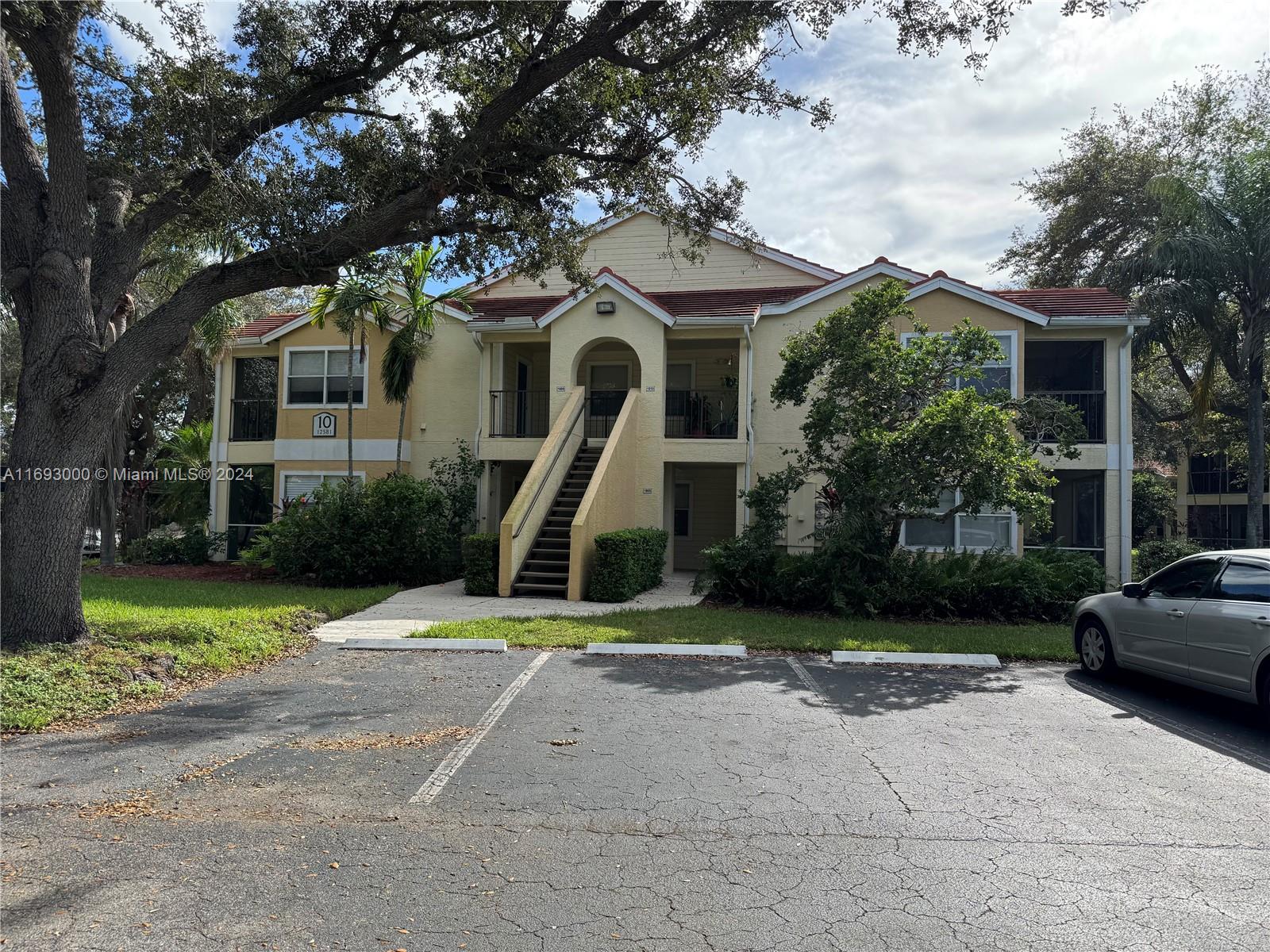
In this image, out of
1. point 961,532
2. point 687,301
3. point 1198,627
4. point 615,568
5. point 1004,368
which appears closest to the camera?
point 1198,627

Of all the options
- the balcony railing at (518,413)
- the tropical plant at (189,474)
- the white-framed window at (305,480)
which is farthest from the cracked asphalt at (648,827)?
the tropical plant at (189,474)

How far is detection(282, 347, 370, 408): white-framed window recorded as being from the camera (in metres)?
19.4

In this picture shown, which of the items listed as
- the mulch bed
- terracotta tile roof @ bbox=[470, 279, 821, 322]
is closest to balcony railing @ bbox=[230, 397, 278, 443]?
the mulch bed

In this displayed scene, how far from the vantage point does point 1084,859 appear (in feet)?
14.1

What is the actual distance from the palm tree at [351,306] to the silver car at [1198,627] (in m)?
13.3

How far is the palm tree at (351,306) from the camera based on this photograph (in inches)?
654

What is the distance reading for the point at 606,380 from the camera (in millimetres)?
21078

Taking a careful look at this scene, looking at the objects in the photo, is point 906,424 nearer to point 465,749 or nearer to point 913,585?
point 913,585

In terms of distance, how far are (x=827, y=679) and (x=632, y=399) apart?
9.49 meters

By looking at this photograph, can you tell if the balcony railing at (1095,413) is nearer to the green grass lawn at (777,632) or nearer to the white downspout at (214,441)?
the green grass lawn at (777,632)

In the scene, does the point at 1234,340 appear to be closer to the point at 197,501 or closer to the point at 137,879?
the point at 137,879

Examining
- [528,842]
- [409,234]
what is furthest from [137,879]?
[409,234]

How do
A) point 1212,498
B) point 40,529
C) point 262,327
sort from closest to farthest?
point 40,529
point 262,327
point 1212,498

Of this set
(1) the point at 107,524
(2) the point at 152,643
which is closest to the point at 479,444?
(1) the point at 107,524
